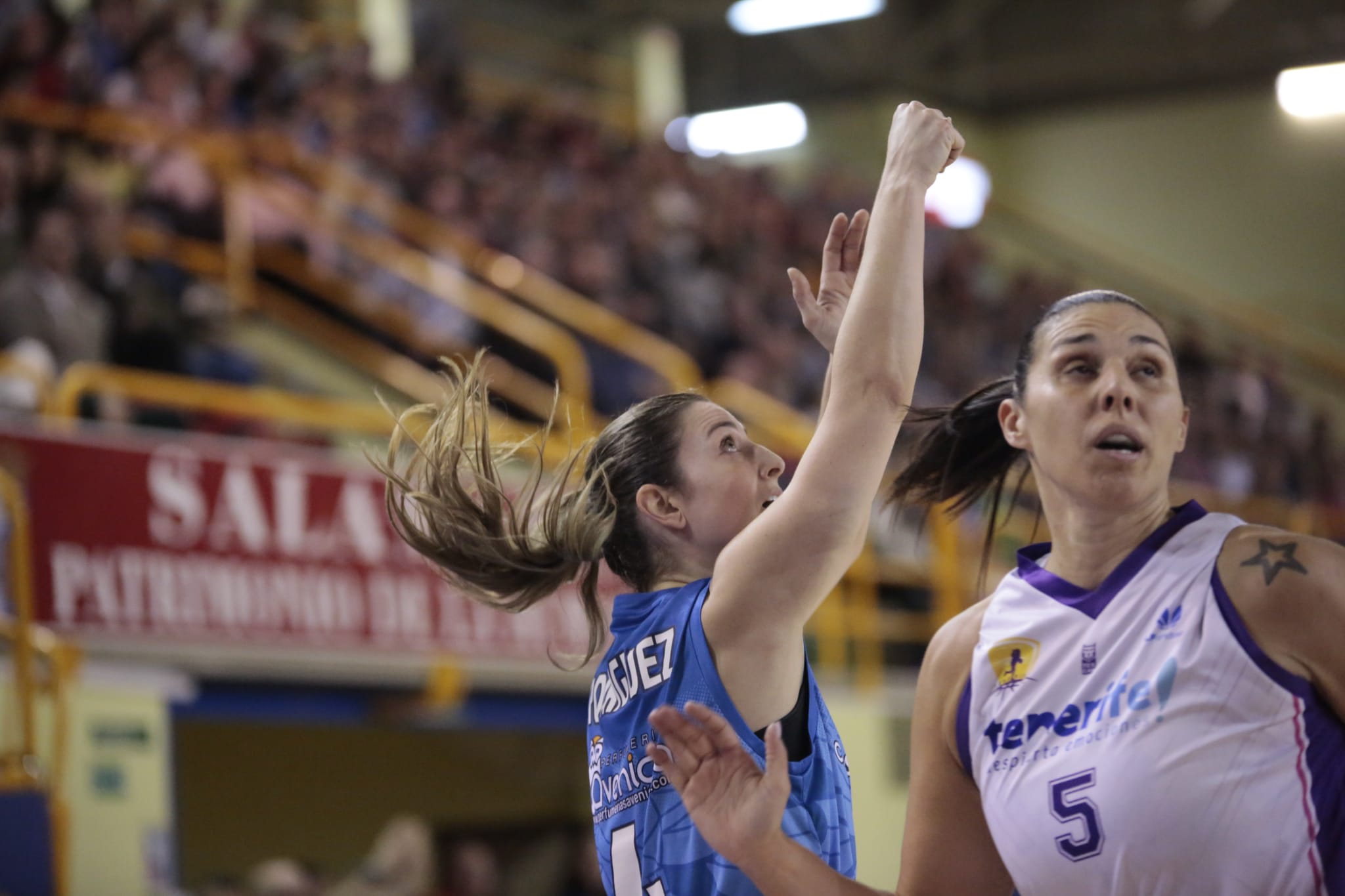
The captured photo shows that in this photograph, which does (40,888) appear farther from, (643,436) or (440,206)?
(440,206)

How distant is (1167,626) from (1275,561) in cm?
17

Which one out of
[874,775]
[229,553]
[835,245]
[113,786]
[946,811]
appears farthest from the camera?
[874,775]

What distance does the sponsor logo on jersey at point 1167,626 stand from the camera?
7.55 feet

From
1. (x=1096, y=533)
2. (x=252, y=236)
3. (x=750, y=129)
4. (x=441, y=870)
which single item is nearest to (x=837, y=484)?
(x=1096, y=533)

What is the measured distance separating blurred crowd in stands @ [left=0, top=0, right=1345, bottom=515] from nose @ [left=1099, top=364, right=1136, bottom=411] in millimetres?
2679

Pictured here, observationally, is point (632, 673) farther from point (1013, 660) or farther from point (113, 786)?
point (113, 786)

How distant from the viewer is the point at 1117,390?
2.43 m

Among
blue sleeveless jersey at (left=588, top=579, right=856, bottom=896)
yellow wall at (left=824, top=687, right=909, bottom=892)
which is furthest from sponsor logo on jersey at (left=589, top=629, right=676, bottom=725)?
yellow wall at (left=824, top=687, right=909, bottom=892)

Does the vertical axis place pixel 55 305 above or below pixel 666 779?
above

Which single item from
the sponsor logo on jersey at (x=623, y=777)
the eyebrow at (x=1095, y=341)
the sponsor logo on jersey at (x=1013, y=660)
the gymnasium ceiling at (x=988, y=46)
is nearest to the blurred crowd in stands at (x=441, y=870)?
the sponsor logo on jersey at (x=623, y=777)

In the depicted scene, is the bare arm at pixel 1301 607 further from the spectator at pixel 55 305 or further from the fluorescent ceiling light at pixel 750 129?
the fluorescent ceiling light at pixel 750 129

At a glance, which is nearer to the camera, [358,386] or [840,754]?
[840,754]

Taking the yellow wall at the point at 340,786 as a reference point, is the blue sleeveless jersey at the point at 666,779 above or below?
above

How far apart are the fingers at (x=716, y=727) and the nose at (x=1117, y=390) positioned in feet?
2.39
